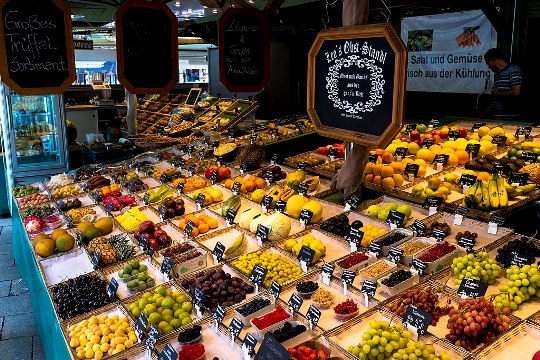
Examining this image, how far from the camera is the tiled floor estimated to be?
170 inches

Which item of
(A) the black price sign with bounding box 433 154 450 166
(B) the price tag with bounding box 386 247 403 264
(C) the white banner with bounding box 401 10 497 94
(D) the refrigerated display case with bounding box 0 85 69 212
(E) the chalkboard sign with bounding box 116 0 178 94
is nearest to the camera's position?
(B) the price tag with bounding box 386 247 403 264

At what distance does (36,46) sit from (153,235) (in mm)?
2182

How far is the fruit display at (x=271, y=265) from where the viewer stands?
3.31 meters

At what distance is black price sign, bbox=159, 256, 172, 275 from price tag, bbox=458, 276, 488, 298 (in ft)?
6.21

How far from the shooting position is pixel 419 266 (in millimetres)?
3115

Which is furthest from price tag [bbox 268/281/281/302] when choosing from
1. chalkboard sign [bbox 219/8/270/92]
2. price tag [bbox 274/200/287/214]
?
chalkboard sign [bbox 219/8/270/92]

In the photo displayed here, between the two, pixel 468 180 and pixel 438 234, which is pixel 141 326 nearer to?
pixel 438 234

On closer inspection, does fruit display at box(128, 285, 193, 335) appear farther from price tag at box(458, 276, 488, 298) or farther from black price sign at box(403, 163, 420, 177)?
black price sign at box(403, 163, 420, 177)

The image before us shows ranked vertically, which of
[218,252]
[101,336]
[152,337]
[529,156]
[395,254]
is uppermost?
[529,156]

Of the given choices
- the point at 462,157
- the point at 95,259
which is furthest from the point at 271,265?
the point at 462,157

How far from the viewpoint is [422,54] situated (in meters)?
9.82

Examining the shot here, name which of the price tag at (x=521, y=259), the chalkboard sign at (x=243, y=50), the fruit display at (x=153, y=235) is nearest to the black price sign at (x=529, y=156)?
the price tag at (x=521, y=259)

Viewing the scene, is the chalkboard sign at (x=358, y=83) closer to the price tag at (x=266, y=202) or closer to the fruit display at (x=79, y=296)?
the price tag at (x=266, y=202)

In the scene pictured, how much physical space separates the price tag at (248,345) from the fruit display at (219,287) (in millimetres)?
537
